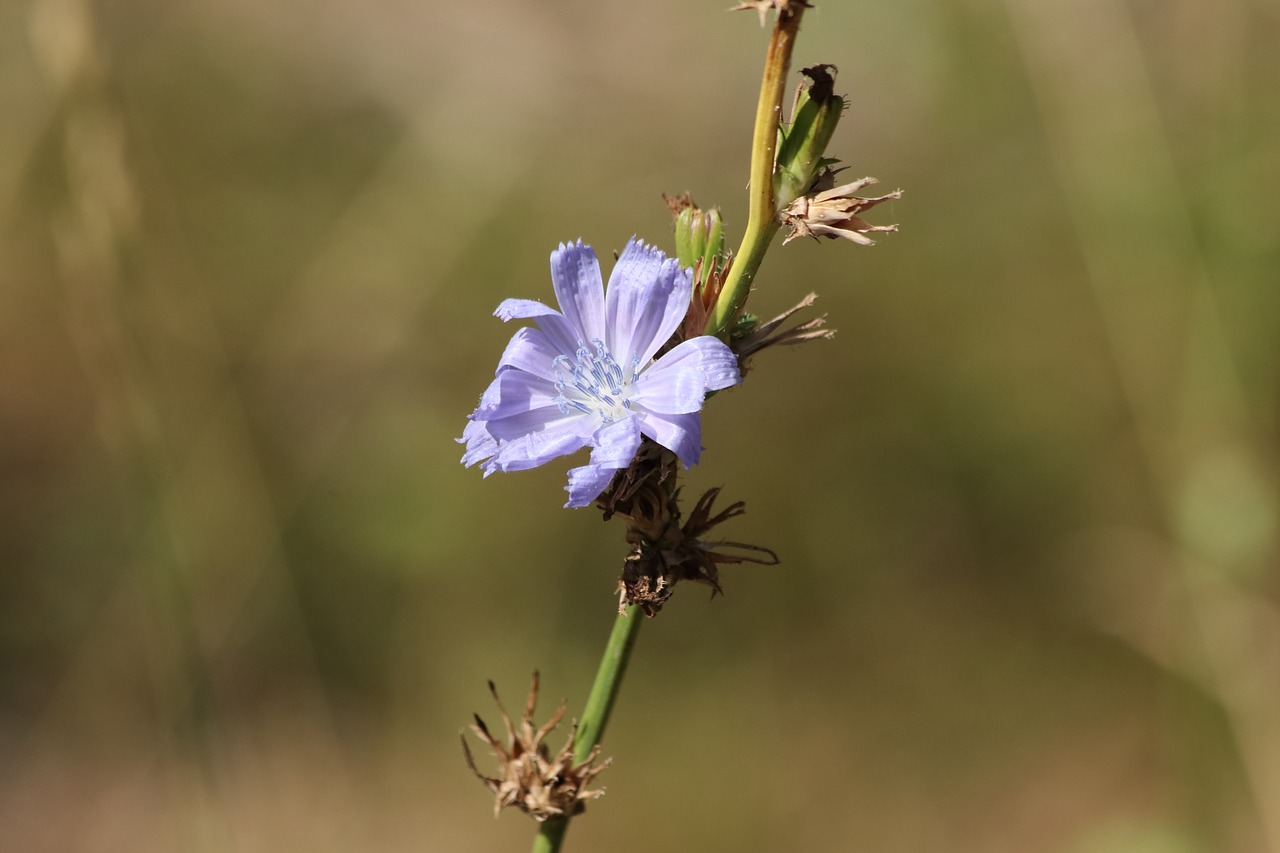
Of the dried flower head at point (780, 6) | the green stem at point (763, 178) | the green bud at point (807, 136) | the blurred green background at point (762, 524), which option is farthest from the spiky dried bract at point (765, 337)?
the blurred green background at point (762, 524)

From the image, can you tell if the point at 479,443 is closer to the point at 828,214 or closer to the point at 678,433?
the point at 678,433

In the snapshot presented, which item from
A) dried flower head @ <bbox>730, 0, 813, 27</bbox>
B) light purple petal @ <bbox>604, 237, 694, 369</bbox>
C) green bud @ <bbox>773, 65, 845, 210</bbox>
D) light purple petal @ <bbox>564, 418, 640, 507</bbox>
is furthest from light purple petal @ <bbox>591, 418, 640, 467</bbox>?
dried flower head @ <bbox>730, 0, 813, 27</bbox>

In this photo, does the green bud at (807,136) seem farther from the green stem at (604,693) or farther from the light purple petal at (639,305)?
the green stem at (604,693)

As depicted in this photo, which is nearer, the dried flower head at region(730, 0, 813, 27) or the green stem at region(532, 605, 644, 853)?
the dried flower head at region(730, 0, 813, 27)

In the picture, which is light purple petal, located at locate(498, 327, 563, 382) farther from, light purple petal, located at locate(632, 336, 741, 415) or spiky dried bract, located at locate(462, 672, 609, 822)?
spiky dried bract, located at locate(462, 672, 609, 822)

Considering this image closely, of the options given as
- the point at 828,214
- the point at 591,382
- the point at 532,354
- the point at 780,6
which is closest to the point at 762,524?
the point at 591,382

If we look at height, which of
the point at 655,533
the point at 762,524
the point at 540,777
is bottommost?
the point at 540,777
